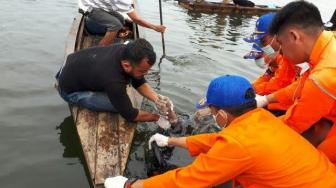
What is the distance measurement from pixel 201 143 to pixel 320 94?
1.06 m

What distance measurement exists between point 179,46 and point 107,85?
665 cm

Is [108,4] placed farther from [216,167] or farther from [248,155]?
[248,155]

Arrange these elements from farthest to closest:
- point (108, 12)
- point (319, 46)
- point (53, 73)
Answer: point (53, 73) < point (108, 12) < point (319, 46)

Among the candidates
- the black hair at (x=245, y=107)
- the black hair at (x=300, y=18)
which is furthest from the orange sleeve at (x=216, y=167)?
the black hair at (x=300, y=18)

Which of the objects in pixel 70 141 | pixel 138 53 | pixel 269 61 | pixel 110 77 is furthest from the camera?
pixel 269 61

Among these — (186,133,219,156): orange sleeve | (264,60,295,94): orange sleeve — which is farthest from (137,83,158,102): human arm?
(186,133,219,156): orange sleeve

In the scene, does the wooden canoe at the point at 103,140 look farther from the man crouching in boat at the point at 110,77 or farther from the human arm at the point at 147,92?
the human arm at the point at 147,92

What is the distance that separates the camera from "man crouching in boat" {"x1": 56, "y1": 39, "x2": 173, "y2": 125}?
14.6 ft

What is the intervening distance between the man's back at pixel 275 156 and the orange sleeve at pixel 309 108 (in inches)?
20.5

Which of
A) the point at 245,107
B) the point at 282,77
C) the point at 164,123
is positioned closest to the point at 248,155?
the point at 245,107

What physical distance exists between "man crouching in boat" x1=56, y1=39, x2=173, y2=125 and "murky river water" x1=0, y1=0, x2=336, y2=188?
1.92 ft

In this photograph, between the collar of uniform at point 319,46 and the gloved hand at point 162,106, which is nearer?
the collar of uniform at point 319,46

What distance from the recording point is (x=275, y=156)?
2.64 meters

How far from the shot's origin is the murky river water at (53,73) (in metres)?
4.65
